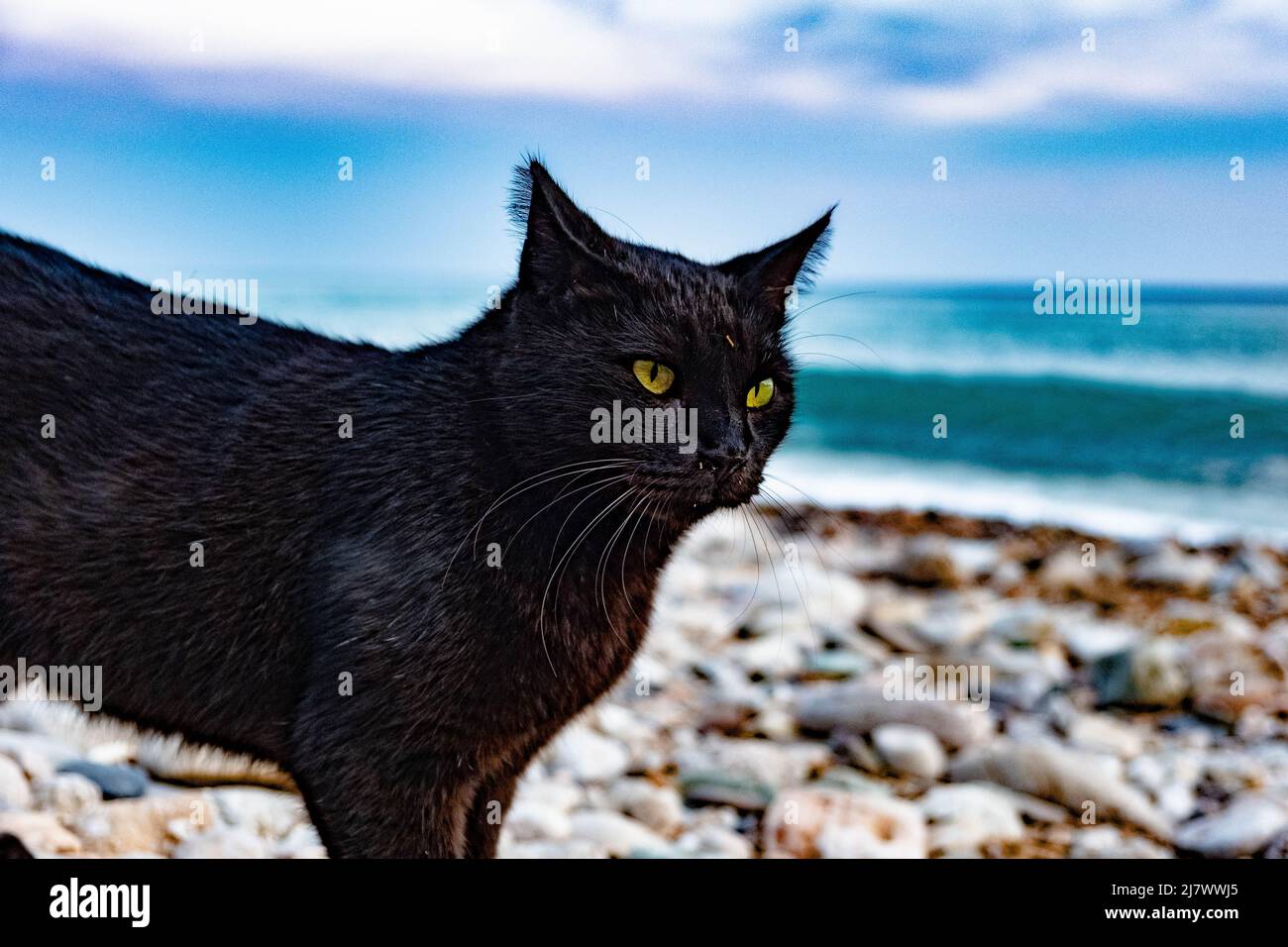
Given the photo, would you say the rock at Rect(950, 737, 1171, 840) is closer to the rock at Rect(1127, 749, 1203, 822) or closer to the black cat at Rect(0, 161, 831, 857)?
the rock at Rect(1127, 749, 1203, 822)

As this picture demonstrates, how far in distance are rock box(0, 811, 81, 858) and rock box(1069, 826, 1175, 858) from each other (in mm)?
3186

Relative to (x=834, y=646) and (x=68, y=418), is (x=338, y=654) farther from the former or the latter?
(x=834, y=646)

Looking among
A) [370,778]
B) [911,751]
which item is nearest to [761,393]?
[370,778]

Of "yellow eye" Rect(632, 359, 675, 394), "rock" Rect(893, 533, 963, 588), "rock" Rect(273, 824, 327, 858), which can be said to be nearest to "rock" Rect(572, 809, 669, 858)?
"rock" Rect(273, 824, 327, 858)

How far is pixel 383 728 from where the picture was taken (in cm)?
285

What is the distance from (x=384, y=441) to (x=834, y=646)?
3.47 m

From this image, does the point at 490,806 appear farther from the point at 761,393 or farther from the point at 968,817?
the point at 968,817

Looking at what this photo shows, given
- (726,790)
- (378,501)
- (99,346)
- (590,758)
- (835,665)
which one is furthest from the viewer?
(835,665)

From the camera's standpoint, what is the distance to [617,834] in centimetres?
398

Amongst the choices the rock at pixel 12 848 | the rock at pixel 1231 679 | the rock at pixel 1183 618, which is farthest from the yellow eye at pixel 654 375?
the rock at pixel 1183 618

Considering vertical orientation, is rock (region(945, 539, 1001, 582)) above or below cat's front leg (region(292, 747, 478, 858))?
above

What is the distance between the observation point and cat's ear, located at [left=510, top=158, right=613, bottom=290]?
2.68 meters

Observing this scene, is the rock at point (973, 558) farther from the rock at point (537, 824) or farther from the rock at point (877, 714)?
the rock at point (537, 824)

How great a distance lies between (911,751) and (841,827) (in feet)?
2.72
